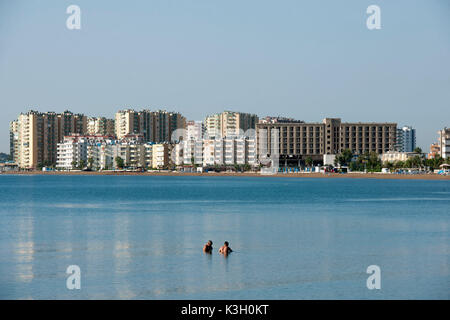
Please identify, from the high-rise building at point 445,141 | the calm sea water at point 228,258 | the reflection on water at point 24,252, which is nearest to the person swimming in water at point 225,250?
the calm sea water at point 228,258

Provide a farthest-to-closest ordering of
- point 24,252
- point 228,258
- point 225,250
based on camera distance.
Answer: point 24,252 < point 225,250 < point 228,258

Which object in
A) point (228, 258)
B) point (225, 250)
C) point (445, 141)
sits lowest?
point (228, 258)

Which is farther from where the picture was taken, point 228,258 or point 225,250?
point 225,250

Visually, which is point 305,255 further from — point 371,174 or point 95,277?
point 371,174

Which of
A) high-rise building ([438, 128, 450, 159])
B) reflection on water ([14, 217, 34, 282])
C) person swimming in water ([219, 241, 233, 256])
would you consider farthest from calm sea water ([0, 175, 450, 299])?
high-rise building ([438, 128, 450, 159])

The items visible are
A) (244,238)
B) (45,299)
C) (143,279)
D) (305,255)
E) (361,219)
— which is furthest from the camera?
(361,219)

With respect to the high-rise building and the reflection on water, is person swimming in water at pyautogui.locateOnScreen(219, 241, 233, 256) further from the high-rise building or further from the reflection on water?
the high-rise building

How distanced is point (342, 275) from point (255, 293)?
16.4 ft

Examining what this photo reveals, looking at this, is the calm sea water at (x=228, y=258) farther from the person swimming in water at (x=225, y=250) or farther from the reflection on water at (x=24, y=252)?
the person swimming in water at (x=225, y=250)

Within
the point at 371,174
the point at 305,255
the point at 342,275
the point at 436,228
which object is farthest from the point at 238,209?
the point at 371,174

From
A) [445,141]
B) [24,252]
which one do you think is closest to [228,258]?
[24,252]

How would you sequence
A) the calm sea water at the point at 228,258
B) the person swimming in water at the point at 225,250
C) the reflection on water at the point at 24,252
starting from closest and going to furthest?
the calm sea water at the point at 228,258 → the reflection on water at the point at 24,252 → the person swimming in water at the point at 225,250

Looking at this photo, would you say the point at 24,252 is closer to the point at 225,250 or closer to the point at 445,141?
the point at 225,250

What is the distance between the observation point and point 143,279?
1078 inches
